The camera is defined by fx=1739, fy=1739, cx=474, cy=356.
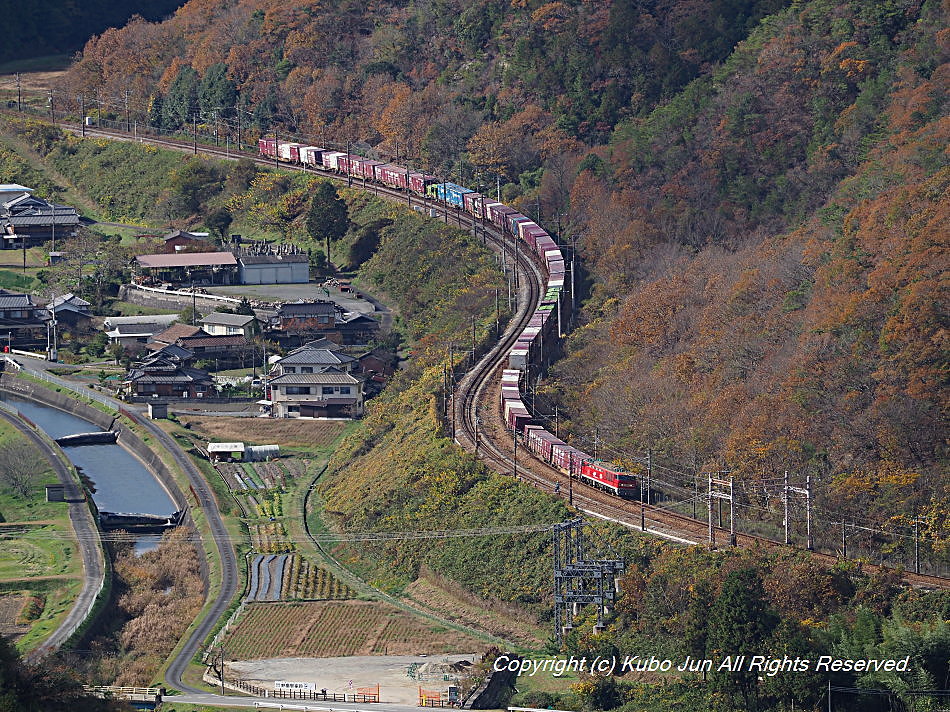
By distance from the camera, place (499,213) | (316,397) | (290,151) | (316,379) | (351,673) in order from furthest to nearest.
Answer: (290,151) → (499,213) → (316,379) → (316,397) → (351,673)

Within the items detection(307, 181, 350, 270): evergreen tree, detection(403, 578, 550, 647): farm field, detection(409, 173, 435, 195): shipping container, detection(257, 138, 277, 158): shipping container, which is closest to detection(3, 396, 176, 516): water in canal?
detection(403, 578, 550, 647): farm field

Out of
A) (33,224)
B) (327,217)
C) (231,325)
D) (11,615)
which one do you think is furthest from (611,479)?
(33,224)

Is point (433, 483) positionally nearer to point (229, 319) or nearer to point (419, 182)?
point (229, 319)

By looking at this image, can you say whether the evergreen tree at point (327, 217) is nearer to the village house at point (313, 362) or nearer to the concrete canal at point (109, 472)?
the village house at point (313, 362)

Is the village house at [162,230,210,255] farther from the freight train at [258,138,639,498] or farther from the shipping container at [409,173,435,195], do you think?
the shipping container at [409,173,435,195]

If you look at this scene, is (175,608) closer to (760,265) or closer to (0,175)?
(760,265)

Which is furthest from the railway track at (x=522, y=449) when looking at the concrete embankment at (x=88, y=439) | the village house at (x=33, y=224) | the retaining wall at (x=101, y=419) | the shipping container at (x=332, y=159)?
the village house at (x=33, y=224)

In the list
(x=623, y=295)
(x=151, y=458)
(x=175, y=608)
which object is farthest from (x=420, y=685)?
(x=623, y=295)
